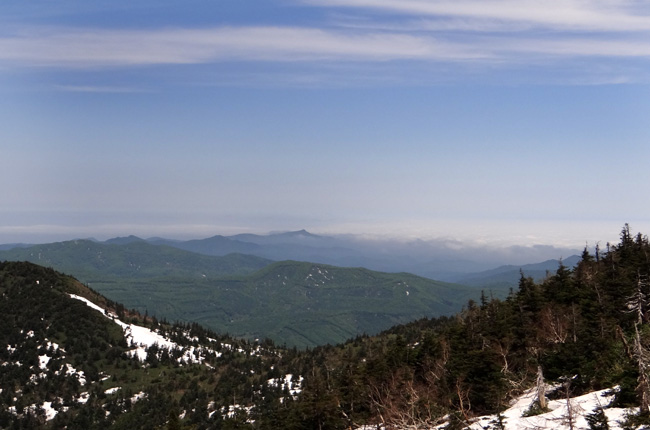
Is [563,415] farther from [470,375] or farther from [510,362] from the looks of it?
[510,362]

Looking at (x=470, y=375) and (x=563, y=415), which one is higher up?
(x=563, y=415)

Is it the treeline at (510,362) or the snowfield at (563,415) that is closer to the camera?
the snowfield at (563,415)

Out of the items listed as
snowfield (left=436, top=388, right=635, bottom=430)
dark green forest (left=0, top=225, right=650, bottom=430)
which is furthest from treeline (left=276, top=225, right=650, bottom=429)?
snowfield (left=436, top=388, right=635, bottom=430)

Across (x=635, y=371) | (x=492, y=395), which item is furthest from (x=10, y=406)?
(x=635, y=371)

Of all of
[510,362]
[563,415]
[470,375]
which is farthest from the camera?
[510,362]

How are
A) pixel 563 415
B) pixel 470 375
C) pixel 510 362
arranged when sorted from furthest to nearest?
1. pixel 510 362
2. pixel 470 375
3. pixel 563 415

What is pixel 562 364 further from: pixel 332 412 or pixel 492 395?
pixel 332 412

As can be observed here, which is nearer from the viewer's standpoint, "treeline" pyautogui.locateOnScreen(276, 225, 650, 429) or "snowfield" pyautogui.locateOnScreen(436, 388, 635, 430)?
"snowfield" pyautogui.locateOnScreen(436, 388, 635, 430)

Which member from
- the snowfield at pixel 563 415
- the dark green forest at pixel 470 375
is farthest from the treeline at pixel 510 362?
the snowfield at pixel 563 415

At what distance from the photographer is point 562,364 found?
64.0 meters

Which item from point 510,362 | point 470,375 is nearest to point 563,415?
point 470,375

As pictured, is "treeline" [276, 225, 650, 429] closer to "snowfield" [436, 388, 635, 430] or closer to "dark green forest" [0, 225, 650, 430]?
"dark green forest" [0, 225, 650, 430]

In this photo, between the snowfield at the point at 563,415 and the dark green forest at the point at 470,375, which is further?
the dark green forest at the point at 470,375

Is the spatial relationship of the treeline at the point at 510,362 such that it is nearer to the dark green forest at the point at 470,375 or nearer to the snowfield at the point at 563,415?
the dark green forest at the point at 470,375
